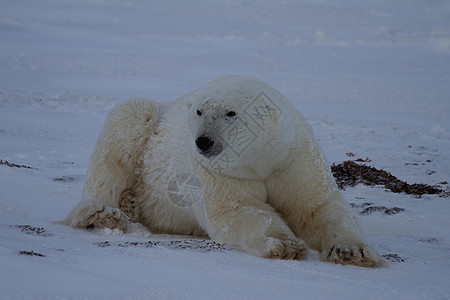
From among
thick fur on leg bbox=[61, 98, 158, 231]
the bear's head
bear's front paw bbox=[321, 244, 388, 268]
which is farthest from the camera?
thick fur on leg bbox=[61, 98, 158, 231]

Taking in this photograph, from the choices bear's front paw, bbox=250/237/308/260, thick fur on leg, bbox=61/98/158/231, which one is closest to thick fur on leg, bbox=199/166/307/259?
bear's front paw, bbox=250/237/308/260

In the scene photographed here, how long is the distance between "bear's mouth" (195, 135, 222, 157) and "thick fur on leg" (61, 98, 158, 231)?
112 cm

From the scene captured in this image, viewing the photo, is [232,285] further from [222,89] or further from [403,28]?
[403,28]

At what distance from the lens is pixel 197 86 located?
12695 millimetres

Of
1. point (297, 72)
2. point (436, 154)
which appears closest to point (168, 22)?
point (297, 72)

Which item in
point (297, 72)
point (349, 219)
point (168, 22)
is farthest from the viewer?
point (168, 22)

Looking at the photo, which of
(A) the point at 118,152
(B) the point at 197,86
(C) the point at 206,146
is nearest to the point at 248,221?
(C) the point at 206,146

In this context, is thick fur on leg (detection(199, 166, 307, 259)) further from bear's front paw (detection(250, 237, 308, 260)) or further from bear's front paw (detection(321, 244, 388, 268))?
bear's front paw (detection(321, 244, 388, 268))

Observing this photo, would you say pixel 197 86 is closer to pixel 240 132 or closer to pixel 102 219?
pixel 102 219

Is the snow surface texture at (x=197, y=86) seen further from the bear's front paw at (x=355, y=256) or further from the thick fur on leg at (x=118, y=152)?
the thick fur on leg at (x=118, y=152)

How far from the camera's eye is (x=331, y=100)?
1198 centimetres

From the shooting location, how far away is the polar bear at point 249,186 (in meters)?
3.14

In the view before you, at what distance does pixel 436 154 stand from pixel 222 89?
16.0ft

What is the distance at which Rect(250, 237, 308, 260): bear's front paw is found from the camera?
3.01 m
